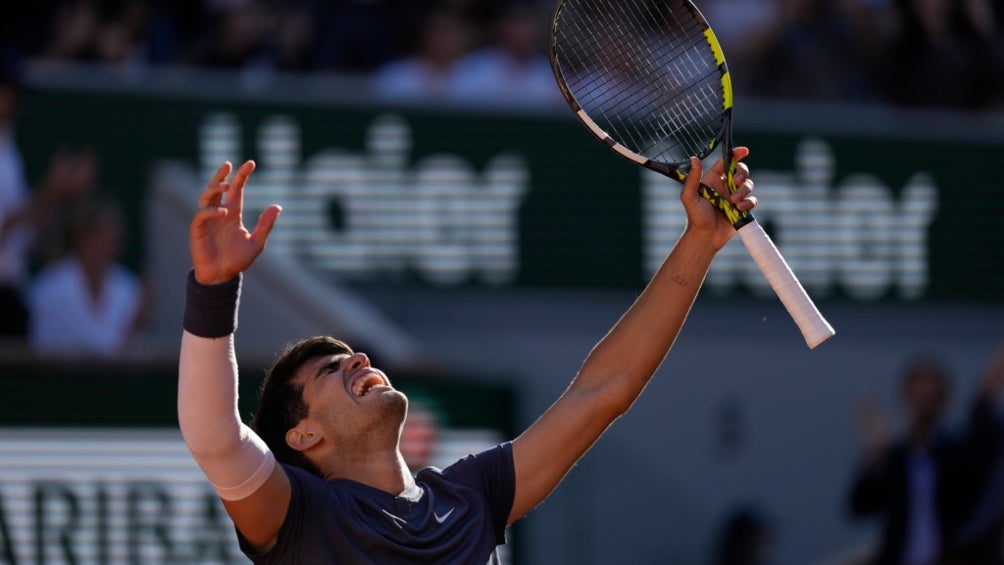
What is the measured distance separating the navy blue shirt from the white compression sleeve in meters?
0.23

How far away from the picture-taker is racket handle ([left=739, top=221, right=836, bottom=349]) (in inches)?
168

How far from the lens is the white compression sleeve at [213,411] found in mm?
3789

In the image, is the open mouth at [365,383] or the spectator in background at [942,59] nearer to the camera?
the open mouth at [365,383]

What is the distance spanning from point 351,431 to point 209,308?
0.62 m

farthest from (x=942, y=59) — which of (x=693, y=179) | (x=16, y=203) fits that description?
(x=693, y=179)

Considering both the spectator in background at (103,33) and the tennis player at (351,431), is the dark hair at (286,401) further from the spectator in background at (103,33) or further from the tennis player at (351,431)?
the spectator in background at (103,33)

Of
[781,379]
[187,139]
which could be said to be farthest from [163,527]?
[781,379]

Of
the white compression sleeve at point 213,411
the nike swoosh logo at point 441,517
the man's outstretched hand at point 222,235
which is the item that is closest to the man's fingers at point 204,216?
the man's outstretched hand at point 222,235

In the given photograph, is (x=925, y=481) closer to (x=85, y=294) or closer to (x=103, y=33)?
(x=85, y=294)

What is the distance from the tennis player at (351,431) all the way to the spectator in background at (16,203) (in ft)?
15.3

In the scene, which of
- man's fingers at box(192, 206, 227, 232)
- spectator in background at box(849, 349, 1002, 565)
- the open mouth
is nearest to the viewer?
man's fingers at box(192, 206, 227, 232)

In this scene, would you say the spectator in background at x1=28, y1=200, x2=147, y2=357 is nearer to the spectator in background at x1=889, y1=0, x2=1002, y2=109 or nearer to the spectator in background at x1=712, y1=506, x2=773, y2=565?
the spectator in background at x1=712, y1=506, x2=773, y2=565

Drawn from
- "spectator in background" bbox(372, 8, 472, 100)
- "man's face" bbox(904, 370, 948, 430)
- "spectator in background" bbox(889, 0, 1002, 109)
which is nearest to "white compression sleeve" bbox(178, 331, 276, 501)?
"man's face" bbox(904, 370, 948, 430)

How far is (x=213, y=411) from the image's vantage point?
149 inches
